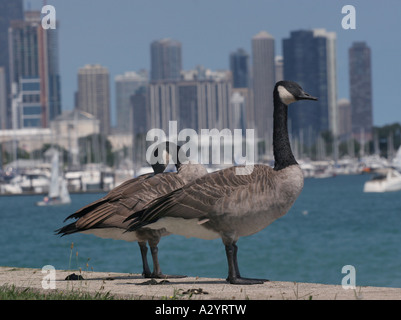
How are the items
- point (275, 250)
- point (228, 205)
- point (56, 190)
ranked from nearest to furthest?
point (228, 205)
point (275, 250)
point (56, 190)

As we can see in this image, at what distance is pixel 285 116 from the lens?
38.1 ft

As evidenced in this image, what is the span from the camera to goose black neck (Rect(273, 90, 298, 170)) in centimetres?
1118

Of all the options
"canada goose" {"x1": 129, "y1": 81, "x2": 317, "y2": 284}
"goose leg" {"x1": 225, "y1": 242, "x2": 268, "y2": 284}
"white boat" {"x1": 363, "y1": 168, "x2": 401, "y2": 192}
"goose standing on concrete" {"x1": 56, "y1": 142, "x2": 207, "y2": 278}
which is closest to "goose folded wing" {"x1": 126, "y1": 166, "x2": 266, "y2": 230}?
"canada goose" {"x1": 129, "y1": 81, "x2": 317, "y2": 284}

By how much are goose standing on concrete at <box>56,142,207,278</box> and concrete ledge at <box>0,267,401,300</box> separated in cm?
60

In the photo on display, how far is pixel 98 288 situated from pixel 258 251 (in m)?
48.5

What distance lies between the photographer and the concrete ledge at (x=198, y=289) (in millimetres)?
9445

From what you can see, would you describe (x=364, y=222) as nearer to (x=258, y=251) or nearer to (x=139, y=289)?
(x=258, y=251)

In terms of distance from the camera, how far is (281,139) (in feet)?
37.3

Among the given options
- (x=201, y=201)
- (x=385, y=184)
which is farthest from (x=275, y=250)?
(x=385, y=184)

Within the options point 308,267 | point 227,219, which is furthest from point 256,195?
point 308,267

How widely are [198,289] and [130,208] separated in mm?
1976

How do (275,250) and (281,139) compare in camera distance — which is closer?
(281,139)

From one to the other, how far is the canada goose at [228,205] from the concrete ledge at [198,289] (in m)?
0.54

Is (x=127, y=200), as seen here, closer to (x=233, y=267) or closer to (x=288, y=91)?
(x=233, y=267)
